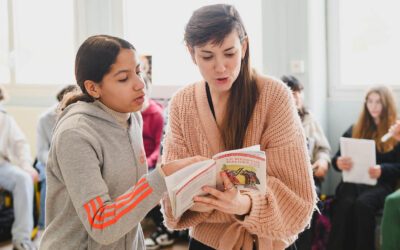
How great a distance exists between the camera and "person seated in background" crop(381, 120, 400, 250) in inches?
123

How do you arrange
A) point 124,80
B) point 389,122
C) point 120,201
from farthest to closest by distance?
point 389,122 < point 124,80 < point 120,201

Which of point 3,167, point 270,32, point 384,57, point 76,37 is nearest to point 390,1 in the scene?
point 384,57

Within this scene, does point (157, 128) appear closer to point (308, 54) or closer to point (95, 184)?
point (308, 54)

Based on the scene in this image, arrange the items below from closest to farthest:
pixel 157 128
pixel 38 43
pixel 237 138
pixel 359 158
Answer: pixel 237 138, pixel 359 158, pixel 157 128, pixel 38 43

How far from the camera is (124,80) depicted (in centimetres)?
142

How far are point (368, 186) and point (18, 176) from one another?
8.72 ft

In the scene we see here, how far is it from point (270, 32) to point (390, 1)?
979mm

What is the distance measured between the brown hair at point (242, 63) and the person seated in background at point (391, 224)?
2.00 meters

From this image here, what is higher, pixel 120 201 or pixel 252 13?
pixel 252 13

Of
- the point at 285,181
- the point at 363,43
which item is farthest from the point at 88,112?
the point at 363,43

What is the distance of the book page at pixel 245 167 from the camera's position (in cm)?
132

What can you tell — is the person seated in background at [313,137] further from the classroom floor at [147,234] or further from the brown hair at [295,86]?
the classroom floor at [147,234]

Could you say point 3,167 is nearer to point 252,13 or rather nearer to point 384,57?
point 252,13

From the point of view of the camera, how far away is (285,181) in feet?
4.84
